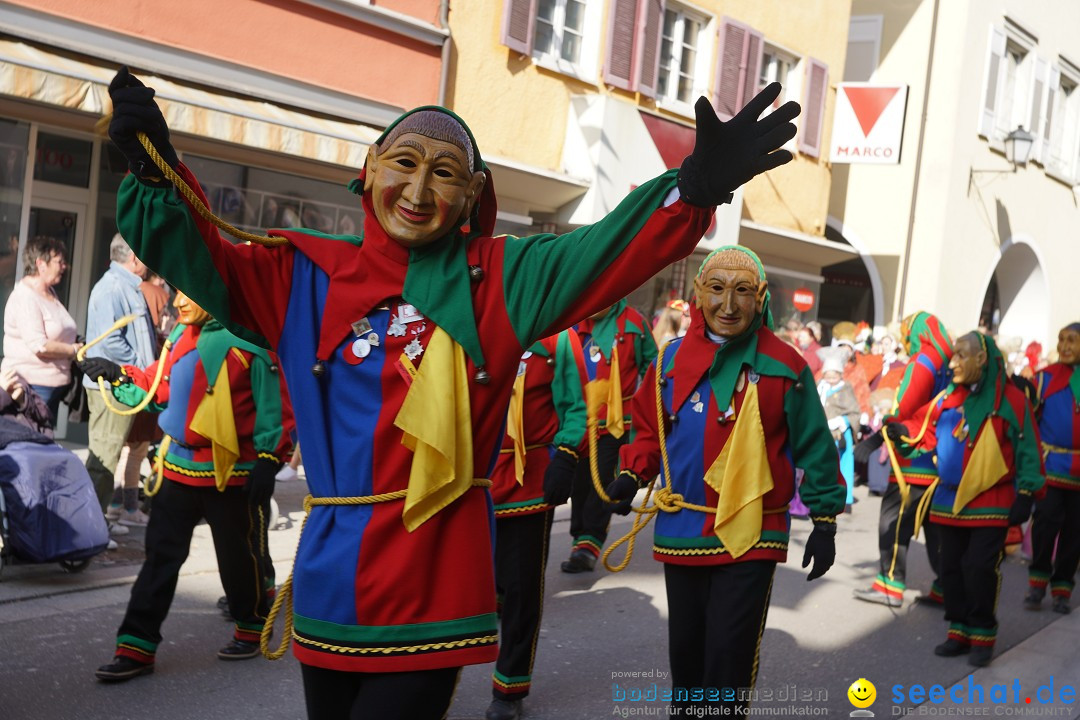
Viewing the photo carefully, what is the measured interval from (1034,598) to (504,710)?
5.03 meters

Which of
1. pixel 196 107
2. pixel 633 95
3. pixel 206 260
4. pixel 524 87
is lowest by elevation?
pixel 206 260

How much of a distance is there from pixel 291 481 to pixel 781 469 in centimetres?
680

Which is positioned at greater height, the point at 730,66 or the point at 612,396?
the point at 730,66

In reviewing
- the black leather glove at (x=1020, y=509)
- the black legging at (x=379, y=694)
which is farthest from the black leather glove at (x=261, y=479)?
the black leather glove at (x=1020, y=509)

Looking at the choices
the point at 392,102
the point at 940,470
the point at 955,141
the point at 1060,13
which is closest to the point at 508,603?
the point at 940,470

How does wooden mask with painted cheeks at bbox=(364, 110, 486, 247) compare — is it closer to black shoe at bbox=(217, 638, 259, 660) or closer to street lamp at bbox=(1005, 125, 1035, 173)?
black shoe at bbox=(217, 638, 259, 660)

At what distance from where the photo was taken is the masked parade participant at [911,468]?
25.1 feet

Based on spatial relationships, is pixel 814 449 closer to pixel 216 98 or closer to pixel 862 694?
pixel 862 694

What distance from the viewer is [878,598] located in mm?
8398

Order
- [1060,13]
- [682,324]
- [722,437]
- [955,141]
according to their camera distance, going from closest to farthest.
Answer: [722,437] → [682,324] → [955,141] → [1060,13]

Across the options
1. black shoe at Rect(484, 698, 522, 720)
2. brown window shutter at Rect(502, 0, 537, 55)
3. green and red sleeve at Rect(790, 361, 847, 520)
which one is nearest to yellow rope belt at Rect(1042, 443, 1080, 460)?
green and red sleeve at Rect(790, 361, 847, 520)

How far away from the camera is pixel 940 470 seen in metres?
7.12

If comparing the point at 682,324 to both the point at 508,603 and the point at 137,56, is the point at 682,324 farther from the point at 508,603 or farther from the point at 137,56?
the point at 508,603

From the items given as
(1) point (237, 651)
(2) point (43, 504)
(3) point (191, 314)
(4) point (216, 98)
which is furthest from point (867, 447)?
(4) point (216, 98)
